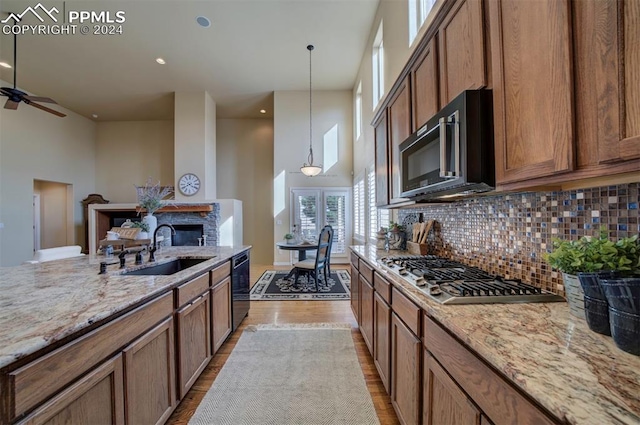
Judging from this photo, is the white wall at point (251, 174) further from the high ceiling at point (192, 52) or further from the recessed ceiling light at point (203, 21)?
the recessed ceiling light at point (203, 21)

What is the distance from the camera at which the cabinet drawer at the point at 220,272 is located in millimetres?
2174

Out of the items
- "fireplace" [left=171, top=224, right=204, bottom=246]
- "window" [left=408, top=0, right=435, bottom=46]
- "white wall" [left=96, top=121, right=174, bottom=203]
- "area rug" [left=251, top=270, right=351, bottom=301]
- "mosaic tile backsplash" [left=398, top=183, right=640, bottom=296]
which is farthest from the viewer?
"white wall" [left=96, top=121, right=174, bottom=203]

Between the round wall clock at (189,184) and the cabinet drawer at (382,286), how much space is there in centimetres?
574

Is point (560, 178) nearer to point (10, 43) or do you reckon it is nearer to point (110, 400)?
point (110, 400)

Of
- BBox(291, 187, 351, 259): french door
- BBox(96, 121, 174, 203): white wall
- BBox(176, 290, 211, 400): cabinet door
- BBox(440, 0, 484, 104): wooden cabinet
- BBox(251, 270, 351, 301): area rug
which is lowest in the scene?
BBox(251, 270, 351, 301): area rug

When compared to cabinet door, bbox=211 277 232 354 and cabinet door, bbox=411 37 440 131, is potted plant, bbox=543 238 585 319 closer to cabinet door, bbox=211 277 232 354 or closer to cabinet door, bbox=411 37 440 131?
cabinet door, bbox=411 37 440 131

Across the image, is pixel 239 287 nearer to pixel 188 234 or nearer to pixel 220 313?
pixel 220 313

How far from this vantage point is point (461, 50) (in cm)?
135

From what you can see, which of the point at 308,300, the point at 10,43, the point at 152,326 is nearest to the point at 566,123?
the point at 152,326

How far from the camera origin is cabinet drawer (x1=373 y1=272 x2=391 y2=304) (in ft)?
5.33

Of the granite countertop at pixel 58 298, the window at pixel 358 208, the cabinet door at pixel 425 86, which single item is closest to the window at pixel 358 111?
the window at pixel 358 208

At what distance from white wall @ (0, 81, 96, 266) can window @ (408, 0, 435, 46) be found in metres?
8.06

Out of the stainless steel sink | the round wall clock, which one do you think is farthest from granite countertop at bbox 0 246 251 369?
the round wall clock

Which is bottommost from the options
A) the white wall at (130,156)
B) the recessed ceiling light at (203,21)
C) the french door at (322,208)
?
the french door at (322,208)
